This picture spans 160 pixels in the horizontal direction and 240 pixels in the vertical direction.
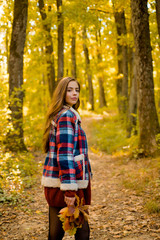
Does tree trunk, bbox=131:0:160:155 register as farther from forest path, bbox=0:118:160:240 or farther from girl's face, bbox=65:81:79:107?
girl's face, bbox=65:81:79:107

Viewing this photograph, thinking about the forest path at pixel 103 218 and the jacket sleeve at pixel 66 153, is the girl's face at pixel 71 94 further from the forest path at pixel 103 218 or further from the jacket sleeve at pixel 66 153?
the forest path at pixel 103 218

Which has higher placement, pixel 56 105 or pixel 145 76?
pixel 145 76

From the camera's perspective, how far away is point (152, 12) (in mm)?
9812

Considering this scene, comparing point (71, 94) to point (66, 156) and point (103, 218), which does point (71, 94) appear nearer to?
point (66, 156)

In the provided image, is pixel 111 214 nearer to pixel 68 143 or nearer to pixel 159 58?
pixel 68 143

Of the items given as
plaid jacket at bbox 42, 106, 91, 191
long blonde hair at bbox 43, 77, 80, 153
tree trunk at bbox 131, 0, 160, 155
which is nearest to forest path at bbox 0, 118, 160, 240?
tree trunk at bbox 131, 0, 160, 155

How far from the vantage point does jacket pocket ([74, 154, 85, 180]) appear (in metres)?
2.64

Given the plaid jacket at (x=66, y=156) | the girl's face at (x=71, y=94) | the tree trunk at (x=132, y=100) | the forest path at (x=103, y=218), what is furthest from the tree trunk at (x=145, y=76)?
the plaid jacket at (x=66, y=156)

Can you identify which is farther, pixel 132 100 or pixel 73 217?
pixel 132 100

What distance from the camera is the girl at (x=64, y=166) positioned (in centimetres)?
255

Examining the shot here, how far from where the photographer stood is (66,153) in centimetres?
255

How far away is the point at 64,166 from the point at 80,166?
0.66 feet

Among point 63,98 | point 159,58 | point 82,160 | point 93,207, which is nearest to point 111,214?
point 93,207

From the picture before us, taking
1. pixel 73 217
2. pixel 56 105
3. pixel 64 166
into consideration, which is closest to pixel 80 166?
pixel 64 166
